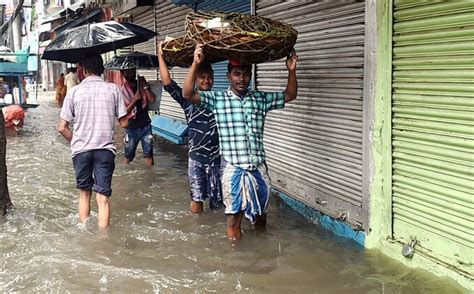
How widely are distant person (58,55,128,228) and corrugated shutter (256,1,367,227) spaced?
1873mm

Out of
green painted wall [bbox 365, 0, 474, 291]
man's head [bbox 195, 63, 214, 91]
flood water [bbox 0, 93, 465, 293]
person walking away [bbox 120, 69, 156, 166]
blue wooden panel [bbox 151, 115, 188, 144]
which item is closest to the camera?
flood water [bbox 0, 93, 465, 293]

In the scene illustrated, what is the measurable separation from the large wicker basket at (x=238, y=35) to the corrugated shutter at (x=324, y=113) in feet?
2.51

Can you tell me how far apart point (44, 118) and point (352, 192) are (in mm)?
15945

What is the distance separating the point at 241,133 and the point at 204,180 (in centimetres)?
132

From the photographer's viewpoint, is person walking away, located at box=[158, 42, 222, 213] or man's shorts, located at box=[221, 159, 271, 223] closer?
man's shorts, located at box=[221, 159, 271, 223]

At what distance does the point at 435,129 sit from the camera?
380 cm

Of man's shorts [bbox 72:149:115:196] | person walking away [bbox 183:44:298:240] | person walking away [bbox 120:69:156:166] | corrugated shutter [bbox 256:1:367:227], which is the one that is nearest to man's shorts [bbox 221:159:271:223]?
person walking away [bbox 183:44:298:240]

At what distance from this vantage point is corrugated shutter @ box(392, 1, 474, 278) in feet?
11.6

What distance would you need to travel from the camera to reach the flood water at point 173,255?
13.2ft

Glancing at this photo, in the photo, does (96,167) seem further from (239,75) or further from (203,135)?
(239,75)

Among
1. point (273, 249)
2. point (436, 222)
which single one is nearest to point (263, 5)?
point (273, 249)

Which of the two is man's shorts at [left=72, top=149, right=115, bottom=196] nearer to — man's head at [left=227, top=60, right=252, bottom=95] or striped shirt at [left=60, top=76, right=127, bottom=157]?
striped shirt at [left=60, top=76, right=127, bottom=157]

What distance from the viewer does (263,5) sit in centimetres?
659

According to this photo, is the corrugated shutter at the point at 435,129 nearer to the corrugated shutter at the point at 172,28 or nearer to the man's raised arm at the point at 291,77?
the man's raised arm at the point at 291,77
